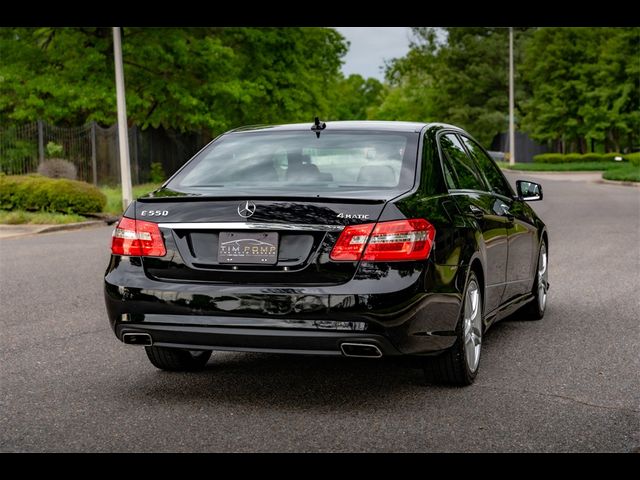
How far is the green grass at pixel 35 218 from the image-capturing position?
66.3 feet

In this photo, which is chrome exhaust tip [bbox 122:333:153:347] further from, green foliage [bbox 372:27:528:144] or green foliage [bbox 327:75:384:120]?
green foliage [bbox 327:75:384:120]

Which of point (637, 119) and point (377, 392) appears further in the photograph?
point (637, 119)

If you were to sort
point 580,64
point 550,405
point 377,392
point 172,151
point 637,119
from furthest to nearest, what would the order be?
point 580,64
point 637,119
point 172,151
point 377,392
point 550,405

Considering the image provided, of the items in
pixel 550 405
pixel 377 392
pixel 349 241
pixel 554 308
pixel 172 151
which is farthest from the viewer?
pixel 172 151

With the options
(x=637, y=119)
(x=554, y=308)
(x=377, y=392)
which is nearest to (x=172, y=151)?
(x=637, y=119)

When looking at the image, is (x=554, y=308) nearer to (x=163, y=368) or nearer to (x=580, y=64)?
(x=163, y=368)

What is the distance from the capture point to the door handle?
250 inches

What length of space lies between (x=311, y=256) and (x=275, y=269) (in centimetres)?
20

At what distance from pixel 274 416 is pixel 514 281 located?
2.79m

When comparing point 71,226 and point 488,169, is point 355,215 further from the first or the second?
point 71,226

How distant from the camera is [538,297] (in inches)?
331

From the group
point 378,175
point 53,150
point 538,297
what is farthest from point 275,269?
point 53,150

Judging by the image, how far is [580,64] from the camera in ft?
185

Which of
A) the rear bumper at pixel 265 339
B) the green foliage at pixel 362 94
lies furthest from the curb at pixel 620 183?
the green foliage at pixel 362 94
